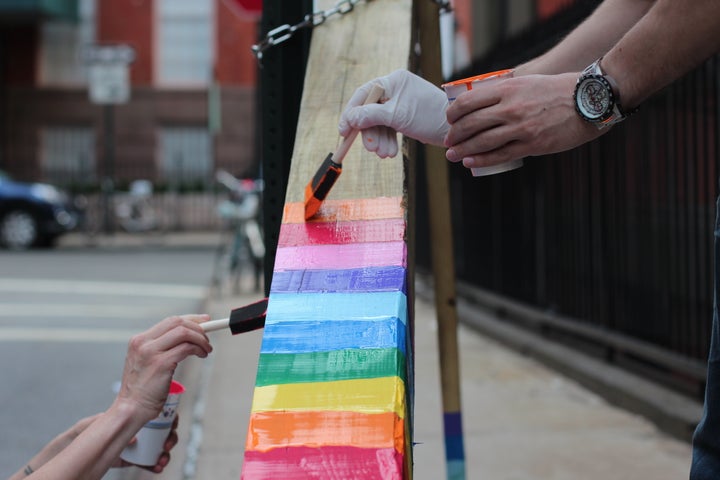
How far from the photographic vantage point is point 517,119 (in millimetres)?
1409

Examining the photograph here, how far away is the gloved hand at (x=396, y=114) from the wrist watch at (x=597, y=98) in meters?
0.27

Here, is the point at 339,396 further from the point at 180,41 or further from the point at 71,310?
the point at 180,41

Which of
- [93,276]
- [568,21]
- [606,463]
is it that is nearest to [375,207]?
[606,463]

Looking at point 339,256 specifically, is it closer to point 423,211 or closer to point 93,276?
point 423,211

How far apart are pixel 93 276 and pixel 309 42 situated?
11.2m

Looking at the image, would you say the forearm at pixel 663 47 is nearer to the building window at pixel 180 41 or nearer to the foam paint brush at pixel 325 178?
the foam paint brush at pixel 325 178

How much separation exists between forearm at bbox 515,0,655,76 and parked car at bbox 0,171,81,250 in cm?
1668

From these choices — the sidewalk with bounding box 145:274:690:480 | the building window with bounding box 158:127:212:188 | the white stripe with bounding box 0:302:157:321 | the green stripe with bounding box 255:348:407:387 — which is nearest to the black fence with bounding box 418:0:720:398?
the sidewalk with bounding box 145:274:690:480

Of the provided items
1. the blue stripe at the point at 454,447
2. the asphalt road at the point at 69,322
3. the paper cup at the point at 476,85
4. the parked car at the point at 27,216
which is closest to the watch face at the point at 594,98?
the paper cup at the point at 476,85

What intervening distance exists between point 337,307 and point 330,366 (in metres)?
0.11

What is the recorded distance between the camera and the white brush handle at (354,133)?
1.58 m

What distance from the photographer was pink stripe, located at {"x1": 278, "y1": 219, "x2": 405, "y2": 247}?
62.7 inches

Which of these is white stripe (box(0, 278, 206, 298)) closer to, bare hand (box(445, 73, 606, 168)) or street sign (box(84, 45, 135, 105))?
street sign (box(84, 45, 135, 105))

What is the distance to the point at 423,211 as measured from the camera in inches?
371
